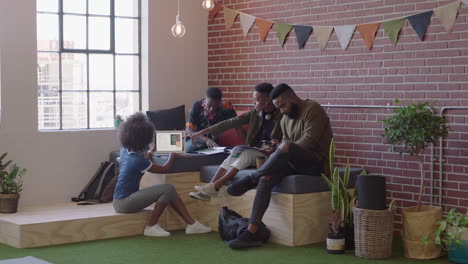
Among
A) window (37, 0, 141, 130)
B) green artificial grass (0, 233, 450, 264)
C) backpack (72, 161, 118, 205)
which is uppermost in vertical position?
window (37, 0, 141, 130)

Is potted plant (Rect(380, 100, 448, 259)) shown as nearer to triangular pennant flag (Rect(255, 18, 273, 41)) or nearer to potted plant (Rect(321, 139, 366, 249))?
potted plant (Rect(321, 139, 366, 249))

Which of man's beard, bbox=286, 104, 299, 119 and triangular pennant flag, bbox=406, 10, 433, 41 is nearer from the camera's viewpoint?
triangular pennant flag, bbox=406, 10, 433, 41

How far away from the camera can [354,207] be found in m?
5.70

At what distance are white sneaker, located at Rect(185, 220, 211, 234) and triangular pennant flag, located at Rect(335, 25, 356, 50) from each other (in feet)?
6.63

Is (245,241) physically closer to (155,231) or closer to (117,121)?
(155,231)

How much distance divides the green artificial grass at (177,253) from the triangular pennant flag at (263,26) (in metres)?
2.34

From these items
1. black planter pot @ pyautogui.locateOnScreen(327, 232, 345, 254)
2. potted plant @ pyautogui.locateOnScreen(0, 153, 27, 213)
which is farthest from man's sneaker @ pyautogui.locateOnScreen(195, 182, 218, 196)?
potted plant @ pyautogui.locateOnScreen(0, 153, 27, 213)

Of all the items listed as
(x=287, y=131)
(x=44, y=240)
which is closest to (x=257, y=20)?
(x=287, y=131)

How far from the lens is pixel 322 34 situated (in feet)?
22.6

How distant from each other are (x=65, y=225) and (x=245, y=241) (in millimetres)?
1475

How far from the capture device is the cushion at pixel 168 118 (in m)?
7.68

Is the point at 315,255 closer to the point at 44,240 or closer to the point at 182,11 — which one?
the point at 44,240

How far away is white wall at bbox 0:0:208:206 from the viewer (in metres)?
7.01

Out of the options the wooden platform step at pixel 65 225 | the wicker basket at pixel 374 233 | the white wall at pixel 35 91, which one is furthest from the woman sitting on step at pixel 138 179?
the wicker basket at pixel 374 233
